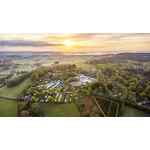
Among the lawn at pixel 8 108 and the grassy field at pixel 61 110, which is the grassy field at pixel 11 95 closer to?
the lawn at pixel 8 108

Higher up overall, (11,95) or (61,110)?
(11,95)

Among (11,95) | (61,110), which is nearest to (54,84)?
(61,110)

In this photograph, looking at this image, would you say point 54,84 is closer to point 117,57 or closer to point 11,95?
point 11,95

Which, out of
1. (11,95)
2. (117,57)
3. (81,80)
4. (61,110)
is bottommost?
(61,110)
